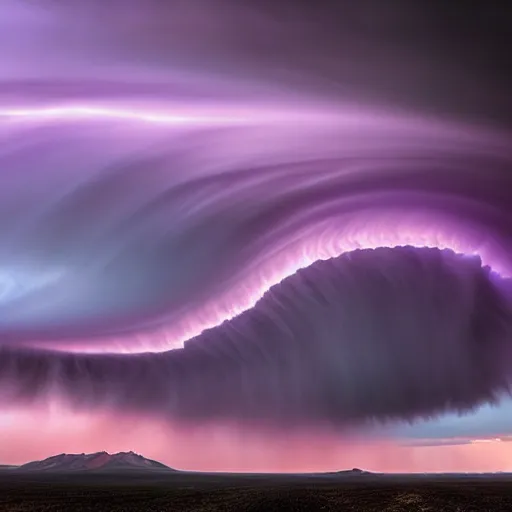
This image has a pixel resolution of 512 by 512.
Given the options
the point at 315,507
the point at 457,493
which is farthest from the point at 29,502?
the point at 457,493

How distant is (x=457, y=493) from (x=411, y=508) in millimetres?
26147

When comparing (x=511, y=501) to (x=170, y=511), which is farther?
(x=511, y=501)

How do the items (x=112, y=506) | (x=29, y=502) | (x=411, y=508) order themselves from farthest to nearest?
(x=29, y=502), (x=112, y=506), (x=411, y=508)

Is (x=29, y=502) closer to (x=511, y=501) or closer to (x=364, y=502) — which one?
(x=364, y=502)

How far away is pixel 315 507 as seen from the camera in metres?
98.1

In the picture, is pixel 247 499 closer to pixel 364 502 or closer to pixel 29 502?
pixel 364 502

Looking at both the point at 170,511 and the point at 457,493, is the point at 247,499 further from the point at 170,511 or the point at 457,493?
the point at 457,493

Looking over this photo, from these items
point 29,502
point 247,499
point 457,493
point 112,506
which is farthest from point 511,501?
point 29,502

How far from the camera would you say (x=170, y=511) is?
319ft

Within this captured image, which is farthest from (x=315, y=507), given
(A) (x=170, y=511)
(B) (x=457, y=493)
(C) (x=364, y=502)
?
(B) (x=457, y=493)

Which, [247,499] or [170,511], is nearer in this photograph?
[170,511]

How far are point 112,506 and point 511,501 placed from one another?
77.1m

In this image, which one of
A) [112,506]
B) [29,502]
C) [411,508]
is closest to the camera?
[411,508]

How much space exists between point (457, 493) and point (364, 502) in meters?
25.4
